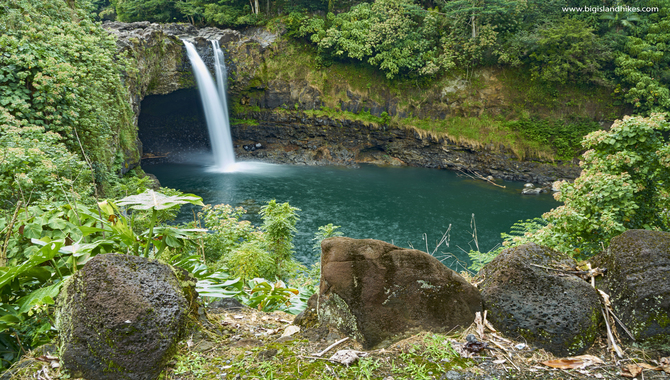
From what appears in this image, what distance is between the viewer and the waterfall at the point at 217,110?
21125 millimetres

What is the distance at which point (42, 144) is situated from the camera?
15.2 feet

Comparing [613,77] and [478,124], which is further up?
[613,77]

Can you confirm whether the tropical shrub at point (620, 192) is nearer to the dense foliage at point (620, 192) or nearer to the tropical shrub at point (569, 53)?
the dense foliage at point (620, 192)

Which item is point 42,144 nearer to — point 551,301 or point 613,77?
point 551,301

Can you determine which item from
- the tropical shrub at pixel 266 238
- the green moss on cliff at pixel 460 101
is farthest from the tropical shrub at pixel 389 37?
the tropical shrub at pixel 266 238

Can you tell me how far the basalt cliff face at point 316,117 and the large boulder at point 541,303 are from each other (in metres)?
21.9

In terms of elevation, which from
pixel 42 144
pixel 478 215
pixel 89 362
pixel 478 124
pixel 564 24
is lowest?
pixel 478 215

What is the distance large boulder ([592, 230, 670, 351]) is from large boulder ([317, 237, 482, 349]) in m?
0.71

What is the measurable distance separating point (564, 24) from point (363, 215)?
16496mm

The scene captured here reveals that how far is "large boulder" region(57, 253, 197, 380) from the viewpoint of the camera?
155cm

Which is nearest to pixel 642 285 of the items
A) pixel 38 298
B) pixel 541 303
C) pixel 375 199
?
pixel 541 303

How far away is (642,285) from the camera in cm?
185

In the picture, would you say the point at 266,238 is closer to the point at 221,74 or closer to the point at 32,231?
the point at 32,231

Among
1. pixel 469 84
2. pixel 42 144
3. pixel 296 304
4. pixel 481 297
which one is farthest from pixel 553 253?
pixel 469 84
